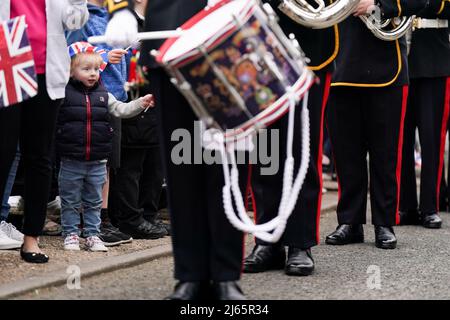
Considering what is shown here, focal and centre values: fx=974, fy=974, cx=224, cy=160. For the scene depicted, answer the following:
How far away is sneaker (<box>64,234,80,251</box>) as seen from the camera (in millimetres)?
5285

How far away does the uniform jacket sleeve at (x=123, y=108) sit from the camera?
17.6 ft

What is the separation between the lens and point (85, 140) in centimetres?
534

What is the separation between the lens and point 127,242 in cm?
564

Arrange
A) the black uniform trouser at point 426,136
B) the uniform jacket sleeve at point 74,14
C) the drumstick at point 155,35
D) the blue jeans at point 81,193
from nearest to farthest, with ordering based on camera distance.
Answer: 1. the drumstick at point 155,35
2. the uniform jacket sleeve at point 74,14
3. the blue jeans at point 81,193
4. the black uniform trouser at point 426,136

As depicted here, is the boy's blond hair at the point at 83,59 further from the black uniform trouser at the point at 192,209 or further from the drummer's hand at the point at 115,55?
the black uniform trouser at the point at 192,209

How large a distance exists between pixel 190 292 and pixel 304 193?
114 centimetres

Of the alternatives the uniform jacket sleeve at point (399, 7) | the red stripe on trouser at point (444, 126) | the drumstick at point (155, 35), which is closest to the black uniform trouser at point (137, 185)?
the uniform jacket sleeve at point (399, 7)

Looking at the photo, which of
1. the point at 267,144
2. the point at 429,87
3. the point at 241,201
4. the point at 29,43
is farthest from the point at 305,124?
the point at 429,87

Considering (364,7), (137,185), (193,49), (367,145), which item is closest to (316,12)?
(364,7)

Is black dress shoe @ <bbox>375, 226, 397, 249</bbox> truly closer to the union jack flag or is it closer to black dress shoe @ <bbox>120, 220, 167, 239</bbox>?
black dress shoe @ <bbox>120, 220, 167, 239</bbox>

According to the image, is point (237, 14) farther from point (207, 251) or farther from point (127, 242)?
point (127, 242)

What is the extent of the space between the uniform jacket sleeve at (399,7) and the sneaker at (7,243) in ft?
7.88

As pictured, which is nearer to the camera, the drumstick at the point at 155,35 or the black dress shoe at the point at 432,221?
the drumstick at the point at 155,35

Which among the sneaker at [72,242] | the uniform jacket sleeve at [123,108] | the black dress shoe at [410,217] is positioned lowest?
the black dress shoe at [410,217]
